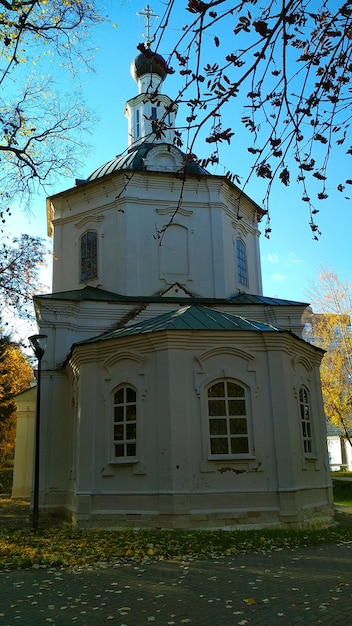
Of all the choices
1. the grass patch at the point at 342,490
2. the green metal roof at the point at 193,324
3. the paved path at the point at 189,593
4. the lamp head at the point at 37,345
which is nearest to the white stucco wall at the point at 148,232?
the green metal roof at the point at 193,324

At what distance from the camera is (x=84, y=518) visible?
1240 cm

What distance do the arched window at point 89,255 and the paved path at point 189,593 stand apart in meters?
11.3

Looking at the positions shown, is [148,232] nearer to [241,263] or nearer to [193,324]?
[241,263]

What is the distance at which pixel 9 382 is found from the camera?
32500 millimetres

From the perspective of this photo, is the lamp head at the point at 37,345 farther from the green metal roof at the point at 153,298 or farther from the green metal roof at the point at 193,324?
the green metal roof at the point at 153,298

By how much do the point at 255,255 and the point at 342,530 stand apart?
34.8 ft

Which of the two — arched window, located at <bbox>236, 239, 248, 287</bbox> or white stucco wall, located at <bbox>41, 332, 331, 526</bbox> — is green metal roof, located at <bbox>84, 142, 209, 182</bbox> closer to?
arched window, located at <bbox>236, 239, 248, 287</bbox>

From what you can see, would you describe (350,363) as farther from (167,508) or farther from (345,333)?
(167,508)

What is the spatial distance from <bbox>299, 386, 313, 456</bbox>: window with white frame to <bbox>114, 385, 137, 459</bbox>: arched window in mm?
4089

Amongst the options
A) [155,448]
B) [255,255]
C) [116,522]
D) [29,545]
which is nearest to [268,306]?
[255,255]

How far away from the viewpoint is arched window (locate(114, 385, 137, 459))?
12633 millimetres

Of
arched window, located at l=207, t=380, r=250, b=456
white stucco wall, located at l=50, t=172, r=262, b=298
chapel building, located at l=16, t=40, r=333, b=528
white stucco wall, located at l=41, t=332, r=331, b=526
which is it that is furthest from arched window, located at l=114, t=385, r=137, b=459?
white stucco wall, located at l=50, t=172, r=262, b=298

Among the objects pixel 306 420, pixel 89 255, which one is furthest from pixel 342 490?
pixel 89 255

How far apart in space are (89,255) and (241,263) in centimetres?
528
